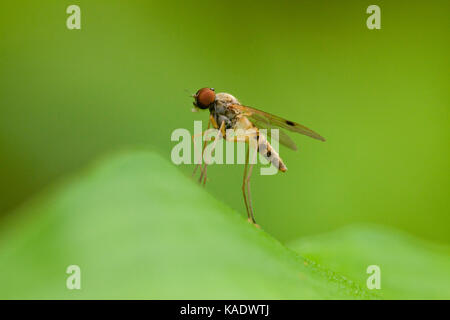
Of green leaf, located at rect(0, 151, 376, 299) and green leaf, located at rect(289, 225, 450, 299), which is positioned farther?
green leaf, located at rect(289, 225, 450, 299)

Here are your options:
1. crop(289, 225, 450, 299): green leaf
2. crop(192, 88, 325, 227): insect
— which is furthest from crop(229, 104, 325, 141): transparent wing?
crop(289, 225, 450, 299): green leaf

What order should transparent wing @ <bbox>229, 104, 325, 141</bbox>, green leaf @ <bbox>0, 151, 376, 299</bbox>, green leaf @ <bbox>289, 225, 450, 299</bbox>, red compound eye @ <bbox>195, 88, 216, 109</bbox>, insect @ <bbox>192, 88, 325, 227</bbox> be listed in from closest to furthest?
green leaf @ <bbox>0, 151, 376, 299</bbox>
green leaf @ <bbox>289, 225, 450, 299</bbox>
transparent wing @ <bbox>229, 104, 325, 141</bbox>
insect @ <bbox>192, 88, 325, 227</bbox>
red compound eye @ <bbox>195, 88, 216, 109</bbox>

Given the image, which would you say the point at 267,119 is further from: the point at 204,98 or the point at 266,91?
the point at 266,91

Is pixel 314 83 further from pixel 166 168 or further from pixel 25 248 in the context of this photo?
pixel 25 248

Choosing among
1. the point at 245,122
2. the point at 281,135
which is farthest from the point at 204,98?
the point at 281,135

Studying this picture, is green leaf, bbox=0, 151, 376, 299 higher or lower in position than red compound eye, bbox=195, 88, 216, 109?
lower

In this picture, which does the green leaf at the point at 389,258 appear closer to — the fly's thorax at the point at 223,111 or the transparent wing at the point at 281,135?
the transparent wing at the point at 281,135

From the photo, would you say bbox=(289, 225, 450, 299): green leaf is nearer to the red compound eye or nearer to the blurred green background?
the blurred green background
